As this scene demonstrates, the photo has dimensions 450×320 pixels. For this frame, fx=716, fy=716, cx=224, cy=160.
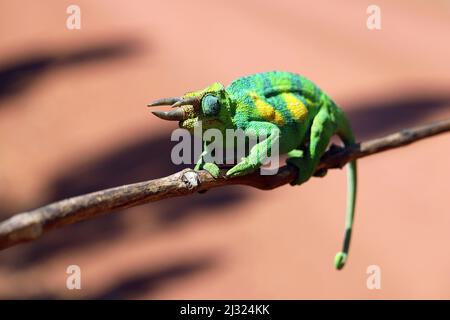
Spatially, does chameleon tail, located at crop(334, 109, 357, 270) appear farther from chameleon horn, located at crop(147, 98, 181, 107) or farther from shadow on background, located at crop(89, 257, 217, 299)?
shadow on background, located at crop(89, 257, 217, 299)

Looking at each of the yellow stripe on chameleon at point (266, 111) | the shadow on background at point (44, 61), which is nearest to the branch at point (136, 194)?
the yellow stripe on chameleon at point (266, 111)

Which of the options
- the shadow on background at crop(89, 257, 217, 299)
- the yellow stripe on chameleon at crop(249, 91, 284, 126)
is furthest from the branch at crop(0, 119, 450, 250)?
the shadow on background at crop(89, 257, 217, 299)

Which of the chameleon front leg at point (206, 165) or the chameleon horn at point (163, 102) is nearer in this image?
the chameleon horn at point (163, 102)

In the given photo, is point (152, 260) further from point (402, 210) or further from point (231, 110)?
point (231, 110)

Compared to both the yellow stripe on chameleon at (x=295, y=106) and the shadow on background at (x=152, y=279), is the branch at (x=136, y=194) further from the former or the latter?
the shadow on background at (x=152, y=279)

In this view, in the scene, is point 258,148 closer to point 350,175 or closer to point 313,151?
point 313,151

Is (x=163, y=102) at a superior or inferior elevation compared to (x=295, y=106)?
inferior

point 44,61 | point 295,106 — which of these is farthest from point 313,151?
point 44,61
